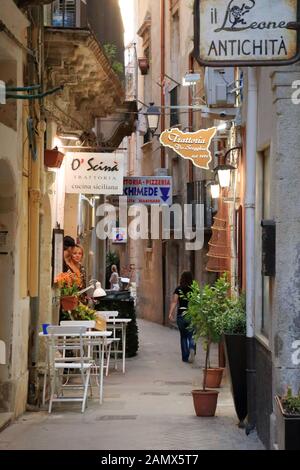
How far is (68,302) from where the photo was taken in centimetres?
1334

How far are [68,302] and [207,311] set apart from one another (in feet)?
12.2

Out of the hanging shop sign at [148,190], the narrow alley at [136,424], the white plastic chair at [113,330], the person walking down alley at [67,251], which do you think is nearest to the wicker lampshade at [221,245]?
the hanging shop sign at [148,190]

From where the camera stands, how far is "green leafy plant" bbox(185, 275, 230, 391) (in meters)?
10.1

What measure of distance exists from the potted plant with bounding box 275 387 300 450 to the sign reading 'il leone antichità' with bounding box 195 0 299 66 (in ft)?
8.76

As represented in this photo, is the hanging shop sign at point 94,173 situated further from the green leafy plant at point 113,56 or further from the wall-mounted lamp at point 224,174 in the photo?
the green leafy plant at point 113,56

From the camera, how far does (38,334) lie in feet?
36.9

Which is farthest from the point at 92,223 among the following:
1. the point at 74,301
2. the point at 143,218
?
the point at 74,301

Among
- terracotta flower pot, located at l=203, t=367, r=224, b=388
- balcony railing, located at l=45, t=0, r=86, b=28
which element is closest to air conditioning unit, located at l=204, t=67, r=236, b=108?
balcony railing, located at l=45, t=0, r=86, b=28

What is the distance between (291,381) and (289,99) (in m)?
2.38

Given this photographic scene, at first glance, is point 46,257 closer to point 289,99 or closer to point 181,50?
point 289,99

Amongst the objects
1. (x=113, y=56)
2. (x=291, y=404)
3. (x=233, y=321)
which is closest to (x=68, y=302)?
(x=233, y=321)

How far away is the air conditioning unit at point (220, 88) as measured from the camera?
15.4 meters

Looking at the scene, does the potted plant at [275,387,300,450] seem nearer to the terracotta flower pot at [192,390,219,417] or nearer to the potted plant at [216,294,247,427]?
the potted plant at [216,294,247,427]
